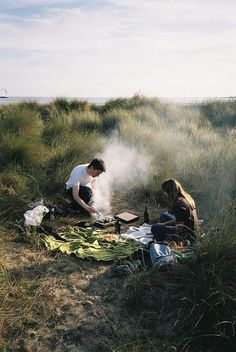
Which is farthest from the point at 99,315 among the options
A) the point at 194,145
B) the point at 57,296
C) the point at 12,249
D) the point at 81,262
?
the point at 194,145

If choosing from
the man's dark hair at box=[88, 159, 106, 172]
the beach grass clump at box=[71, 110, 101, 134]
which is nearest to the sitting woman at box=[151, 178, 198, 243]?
the man's dark hair at box=[88, 159, 106, 172]

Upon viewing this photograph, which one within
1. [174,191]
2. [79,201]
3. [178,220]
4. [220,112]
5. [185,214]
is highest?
[174,191]

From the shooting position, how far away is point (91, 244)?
5.19 metres

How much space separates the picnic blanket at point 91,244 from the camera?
4.88m

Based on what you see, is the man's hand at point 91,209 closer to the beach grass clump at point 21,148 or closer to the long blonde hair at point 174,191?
the long blonde hair at point 174,191

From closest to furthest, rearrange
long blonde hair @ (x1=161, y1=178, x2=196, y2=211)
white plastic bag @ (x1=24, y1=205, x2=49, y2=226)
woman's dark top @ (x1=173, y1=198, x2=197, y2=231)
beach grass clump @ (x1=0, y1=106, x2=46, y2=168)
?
woman's dark top @ (x1=173, y1=198, x2=197, y2=231)
long blonde hair @ (x1=161, y1=178, x2=196, y2=211)
white plastic bag @ (x1=24, y1=205, x2=49, y2=226)
beach grass clump @ (x1=0, y1=106, x2=46, y2=168)

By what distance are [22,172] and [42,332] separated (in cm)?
427

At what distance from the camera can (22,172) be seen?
7324mm

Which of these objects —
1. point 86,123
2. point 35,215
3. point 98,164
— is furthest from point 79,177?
point 86,123

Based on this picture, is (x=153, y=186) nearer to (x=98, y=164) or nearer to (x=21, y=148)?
(x=98, y=164)

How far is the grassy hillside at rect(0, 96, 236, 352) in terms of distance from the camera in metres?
3.40

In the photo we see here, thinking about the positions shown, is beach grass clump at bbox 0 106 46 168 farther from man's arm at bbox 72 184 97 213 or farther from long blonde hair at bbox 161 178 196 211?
long blonde hair at bbox 161 178 196 211

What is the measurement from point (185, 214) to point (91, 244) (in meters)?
1.23

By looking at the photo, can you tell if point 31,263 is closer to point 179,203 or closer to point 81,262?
point 81,262
